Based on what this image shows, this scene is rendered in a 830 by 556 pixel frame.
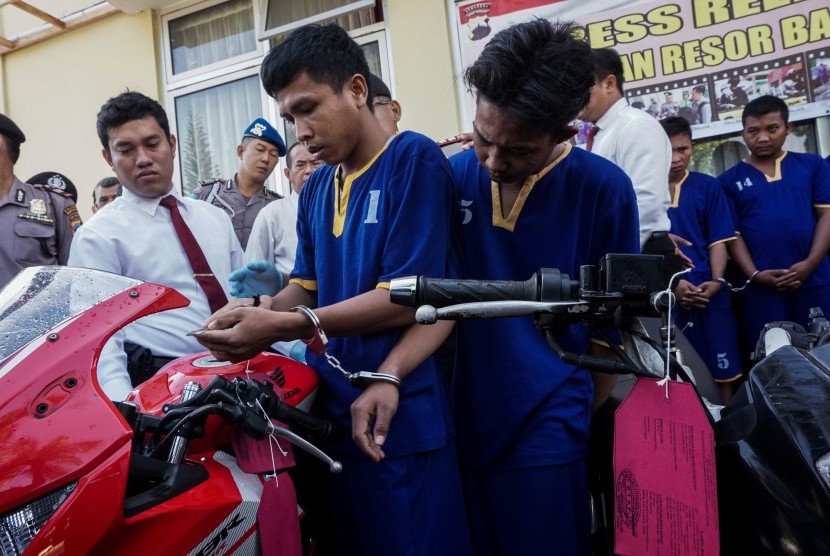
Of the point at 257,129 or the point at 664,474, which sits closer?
the point at 664,474

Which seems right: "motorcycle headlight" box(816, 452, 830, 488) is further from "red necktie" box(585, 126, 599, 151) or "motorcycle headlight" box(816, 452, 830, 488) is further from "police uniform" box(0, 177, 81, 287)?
"police uniform" box(0, 177, 81, 287)

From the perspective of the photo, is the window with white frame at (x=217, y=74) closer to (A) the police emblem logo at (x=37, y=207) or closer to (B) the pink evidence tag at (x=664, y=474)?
(A) the police emblem logo at (x=37, y=207)

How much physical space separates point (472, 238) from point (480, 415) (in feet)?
1.38

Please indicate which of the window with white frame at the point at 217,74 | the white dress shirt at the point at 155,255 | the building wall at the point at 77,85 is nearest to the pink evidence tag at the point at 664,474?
the white dress shirt at the point at 155,255

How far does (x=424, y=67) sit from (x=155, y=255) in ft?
11.8

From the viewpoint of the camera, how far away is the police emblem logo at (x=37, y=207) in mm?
3492

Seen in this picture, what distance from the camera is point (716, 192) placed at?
3.96 metres

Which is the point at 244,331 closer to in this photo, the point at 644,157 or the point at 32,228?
the point at 644,157

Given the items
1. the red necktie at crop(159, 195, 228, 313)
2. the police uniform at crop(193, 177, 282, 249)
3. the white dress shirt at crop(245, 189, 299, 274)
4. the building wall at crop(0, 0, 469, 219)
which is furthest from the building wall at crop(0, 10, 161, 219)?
the red necktie at crop(159, 195, 228, 313)

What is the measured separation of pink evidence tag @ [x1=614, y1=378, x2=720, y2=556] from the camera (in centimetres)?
97

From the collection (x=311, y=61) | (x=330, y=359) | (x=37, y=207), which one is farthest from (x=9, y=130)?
(x=330, y=359)

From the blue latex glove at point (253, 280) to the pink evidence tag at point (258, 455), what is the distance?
0.47 m

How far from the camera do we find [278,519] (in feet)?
4.47

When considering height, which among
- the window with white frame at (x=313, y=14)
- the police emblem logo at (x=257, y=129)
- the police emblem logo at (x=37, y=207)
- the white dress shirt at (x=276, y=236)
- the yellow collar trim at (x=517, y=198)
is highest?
the window with white frame at (x=313, y=14)
